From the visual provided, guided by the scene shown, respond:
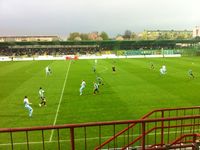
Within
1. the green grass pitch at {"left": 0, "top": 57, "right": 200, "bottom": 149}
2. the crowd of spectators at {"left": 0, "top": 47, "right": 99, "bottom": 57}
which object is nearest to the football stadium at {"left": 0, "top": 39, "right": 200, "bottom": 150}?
the green grass pitch at {"left": 0, "top": 57, "right": 200, "bottom": 149}

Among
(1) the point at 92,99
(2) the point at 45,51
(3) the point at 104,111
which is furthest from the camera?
(2) the point at 45,51

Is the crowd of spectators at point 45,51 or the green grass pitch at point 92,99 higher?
the crowd of spectators at point 45,51

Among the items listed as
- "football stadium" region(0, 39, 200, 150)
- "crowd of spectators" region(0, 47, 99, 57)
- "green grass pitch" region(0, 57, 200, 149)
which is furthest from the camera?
"crowd of spectators" region(0, 47, 99, 57)

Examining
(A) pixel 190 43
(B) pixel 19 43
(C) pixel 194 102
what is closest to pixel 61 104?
(C) pixel 194 102

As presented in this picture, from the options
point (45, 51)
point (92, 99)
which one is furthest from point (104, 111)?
point (45, 51)

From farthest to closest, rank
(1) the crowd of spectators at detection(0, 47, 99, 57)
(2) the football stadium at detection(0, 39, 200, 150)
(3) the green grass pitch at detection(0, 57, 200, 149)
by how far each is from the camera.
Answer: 1. (1) the crowd of spectators at detection(0, 47, 99, 57)
2. (3) the green grass pitch at detection(0, 57, 200, 149)
3. (2) the football stadium at detection(0, 39, 200, 150)

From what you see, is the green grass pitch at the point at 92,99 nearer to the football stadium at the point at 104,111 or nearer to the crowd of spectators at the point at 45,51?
the football stadium at the point at 104,111

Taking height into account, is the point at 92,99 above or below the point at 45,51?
below

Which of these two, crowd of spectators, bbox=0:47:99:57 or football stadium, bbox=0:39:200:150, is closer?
football stadium, bbox=0:39:200:150

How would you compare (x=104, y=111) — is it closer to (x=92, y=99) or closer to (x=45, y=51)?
(x=92, y=99)

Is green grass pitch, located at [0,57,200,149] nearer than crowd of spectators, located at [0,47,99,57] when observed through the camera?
Yes

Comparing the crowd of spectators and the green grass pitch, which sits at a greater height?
the crowd of spectators

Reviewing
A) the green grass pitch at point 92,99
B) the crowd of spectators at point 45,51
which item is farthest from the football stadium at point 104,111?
the crowd of spectators at point 45,51

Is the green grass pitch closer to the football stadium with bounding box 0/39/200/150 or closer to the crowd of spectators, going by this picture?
the football stadium with bounding box 0/39/200/150
